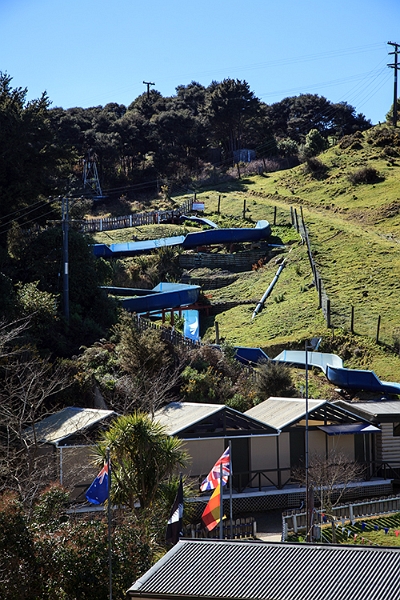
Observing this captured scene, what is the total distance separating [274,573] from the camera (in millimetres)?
15062

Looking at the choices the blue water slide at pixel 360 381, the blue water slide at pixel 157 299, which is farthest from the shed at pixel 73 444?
the blue water slide at pixel 157 299

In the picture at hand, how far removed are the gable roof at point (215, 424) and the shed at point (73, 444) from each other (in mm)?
2295

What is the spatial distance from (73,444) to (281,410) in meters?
8.01

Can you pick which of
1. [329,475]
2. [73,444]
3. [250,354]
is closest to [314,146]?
[250,354]

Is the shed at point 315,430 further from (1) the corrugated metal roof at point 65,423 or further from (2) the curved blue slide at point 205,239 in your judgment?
(2) the curved blue slide at point 205,239

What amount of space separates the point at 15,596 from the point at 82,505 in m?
9.40

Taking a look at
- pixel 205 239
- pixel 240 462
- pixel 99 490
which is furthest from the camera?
pixel 205 239

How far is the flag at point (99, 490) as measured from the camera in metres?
20.1

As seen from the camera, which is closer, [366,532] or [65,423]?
[366,532]

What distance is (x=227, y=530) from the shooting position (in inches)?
990

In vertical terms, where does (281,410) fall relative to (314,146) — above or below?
below

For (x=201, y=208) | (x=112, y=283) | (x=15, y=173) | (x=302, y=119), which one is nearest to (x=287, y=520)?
(x=15, y=173)

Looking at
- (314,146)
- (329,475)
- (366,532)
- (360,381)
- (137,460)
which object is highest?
(314,146)

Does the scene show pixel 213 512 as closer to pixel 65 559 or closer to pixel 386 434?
pixel 65 559
